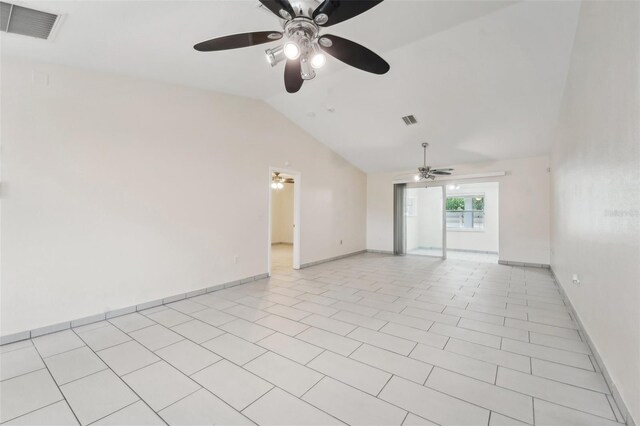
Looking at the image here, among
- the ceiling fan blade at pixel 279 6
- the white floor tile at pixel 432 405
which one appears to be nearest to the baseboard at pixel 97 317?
the white floor tile at pixel 432 405

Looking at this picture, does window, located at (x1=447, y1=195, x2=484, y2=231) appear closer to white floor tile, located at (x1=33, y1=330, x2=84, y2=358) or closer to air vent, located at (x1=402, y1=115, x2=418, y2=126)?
air vent, located at (x1=402, y1=115, x2=418, y2=126)

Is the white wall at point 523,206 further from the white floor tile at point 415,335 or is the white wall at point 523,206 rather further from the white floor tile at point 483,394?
the white floor tile at point 483,394

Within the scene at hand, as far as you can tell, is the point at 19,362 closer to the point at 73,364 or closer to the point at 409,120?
A: the point at 73,364

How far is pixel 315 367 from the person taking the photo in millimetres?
2215

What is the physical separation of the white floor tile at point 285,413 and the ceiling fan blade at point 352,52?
2.45 meters

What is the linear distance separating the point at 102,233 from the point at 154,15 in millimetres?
2359

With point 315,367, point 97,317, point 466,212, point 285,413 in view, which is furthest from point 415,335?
point 466,212

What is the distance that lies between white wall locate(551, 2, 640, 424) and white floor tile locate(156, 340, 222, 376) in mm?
2756

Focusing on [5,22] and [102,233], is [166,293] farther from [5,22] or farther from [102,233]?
[5,22]

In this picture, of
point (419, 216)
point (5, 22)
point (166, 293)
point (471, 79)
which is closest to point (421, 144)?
point (471, 79)

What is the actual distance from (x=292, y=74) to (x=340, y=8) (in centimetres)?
88

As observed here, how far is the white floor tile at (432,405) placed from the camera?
164cm

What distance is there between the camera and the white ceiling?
2445 millimetres

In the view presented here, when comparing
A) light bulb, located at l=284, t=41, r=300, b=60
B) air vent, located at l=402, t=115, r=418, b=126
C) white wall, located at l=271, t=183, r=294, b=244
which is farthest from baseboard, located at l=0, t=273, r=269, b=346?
white wall, located at l=271, t=183, r=294, b=244
